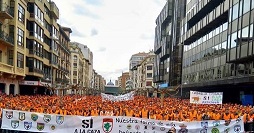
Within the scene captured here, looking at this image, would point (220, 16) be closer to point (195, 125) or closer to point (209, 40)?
point (209, 40)

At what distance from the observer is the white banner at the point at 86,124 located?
1071 centimetres

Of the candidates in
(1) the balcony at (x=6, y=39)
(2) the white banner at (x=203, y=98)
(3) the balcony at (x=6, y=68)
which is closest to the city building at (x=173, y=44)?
(3) the balcony at (x=6, y=68)

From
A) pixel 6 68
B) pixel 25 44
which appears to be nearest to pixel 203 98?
pixel 6 68

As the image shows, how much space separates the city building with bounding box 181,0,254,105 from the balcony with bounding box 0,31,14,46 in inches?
928

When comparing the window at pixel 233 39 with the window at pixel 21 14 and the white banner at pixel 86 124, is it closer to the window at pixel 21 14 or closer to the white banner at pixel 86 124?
the white banner at pixel 86 124

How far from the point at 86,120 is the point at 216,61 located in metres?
30.5

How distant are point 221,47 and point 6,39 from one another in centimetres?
2510

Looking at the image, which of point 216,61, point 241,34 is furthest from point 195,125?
point 216,61

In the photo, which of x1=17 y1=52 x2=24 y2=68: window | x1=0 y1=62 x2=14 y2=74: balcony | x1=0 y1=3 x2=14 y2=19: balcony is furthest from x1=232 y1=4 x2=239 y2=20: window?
x1=17 y1=52 x2=24 y2=68: window

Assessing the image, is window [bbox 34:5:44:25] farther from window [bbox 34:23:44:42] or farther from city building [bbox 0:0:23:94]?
A: city building [bbox 0:0:23:94]

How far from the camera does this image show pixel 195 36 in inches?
1954

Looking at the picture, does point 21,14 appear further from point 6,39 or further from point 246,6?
point 246,6

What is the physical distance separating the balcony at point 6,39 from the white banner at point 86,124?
2451cm

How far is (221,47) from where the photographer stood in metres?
36.9
